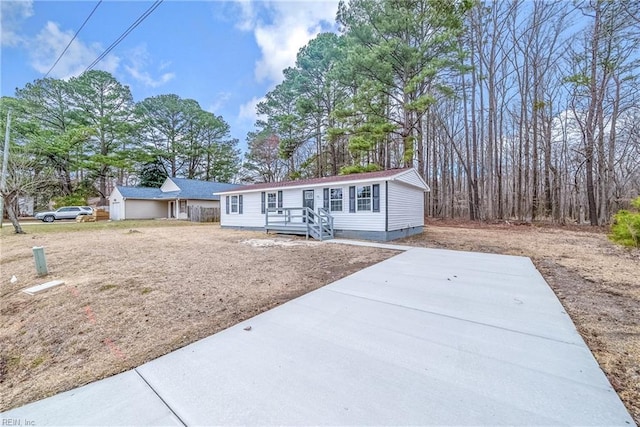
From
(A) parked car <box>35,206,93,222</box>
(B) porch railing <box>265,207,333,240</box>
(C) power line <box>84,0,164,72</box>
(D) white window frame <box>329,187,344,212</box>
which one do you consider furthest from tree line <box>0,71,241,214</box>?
(D) white window frame <box>329,187,344,212</box>

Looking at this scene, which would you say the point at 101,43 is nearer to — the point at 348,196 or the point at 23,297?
the point at 23,297

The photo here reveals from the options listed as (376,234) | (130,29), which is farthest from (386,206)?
(130,29)

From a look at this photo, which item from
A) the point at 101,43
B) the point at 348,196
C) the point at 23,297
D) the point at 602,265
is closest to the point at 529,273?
the point at 602,265

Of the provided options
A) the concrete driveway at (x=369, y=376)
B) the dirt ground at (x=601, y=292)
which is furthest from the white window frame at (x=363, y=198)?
the concrete driveway at (x=369, y=376)

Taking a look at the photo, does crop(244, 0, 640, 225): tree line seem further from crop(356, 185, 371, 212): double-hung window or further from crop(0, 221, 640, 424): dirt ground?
crop(0, 221, 640, 424): dirt ground

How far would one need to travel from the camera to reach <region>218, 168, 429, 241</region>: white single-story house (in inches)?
393

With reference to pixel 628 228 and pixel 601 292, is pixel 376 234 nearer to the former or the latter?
pixel 601 292

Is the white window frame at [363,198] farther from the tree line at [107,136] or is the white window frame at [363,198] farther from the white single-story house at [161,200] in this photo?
the tree line at [107,136]

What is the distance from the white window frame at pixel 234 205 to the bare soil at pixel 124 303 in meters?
7.83

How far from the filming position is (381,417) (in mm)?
1583

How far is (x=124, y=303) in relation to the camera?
3783 mm

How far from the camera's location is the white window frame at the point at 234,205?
15095 millimetres

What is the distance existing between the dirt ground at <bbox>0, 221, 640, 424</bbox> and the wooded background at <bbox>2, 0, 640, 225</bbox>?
8.35 metres

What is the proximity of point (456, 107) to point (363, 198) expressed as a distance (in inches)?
593
